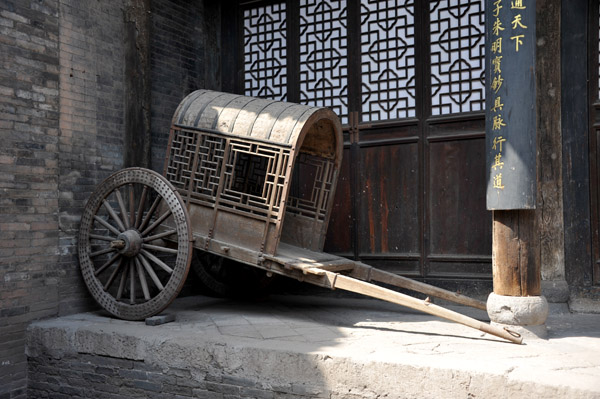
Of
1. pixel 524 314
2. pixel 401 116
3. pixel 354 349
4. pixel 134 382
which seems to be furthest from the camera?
pixel 401 116

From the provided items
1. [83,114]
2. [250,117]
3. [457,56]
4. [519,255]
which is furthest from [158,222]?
[457,56]

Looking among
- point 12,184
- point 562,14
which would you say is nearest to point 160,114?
point 12,184

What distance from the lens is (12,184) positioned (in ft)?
18.2

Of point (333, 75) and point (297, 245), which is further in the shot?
point (333, 75)

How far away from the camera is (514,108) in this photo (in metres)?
4.70

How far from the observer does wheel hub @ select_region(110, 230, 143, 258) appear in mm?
5656

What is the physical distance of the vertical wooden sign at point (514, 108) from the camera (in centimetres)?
467

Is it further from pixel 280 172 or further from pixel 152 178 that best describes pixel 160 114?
pixel 280 172

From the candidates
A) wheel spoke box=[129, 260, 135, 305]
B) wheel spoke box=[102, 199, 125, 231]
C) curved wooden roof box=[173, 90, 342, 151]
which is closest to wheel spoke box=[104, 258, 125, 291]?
wheel spoke box=[129, 260, 135, 305]

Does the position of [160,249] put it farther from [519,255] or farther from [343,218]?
[519,255]

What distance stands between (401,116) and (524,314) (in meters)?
3.04

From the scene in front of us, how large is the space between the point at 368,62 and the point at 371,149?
1050mm

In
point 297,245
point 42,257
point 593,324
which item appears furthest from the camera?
point 297,245

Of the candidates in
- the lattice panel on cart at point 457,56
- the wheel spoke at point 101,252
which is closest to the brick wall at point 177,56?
the wheel spoke at point 101,252
